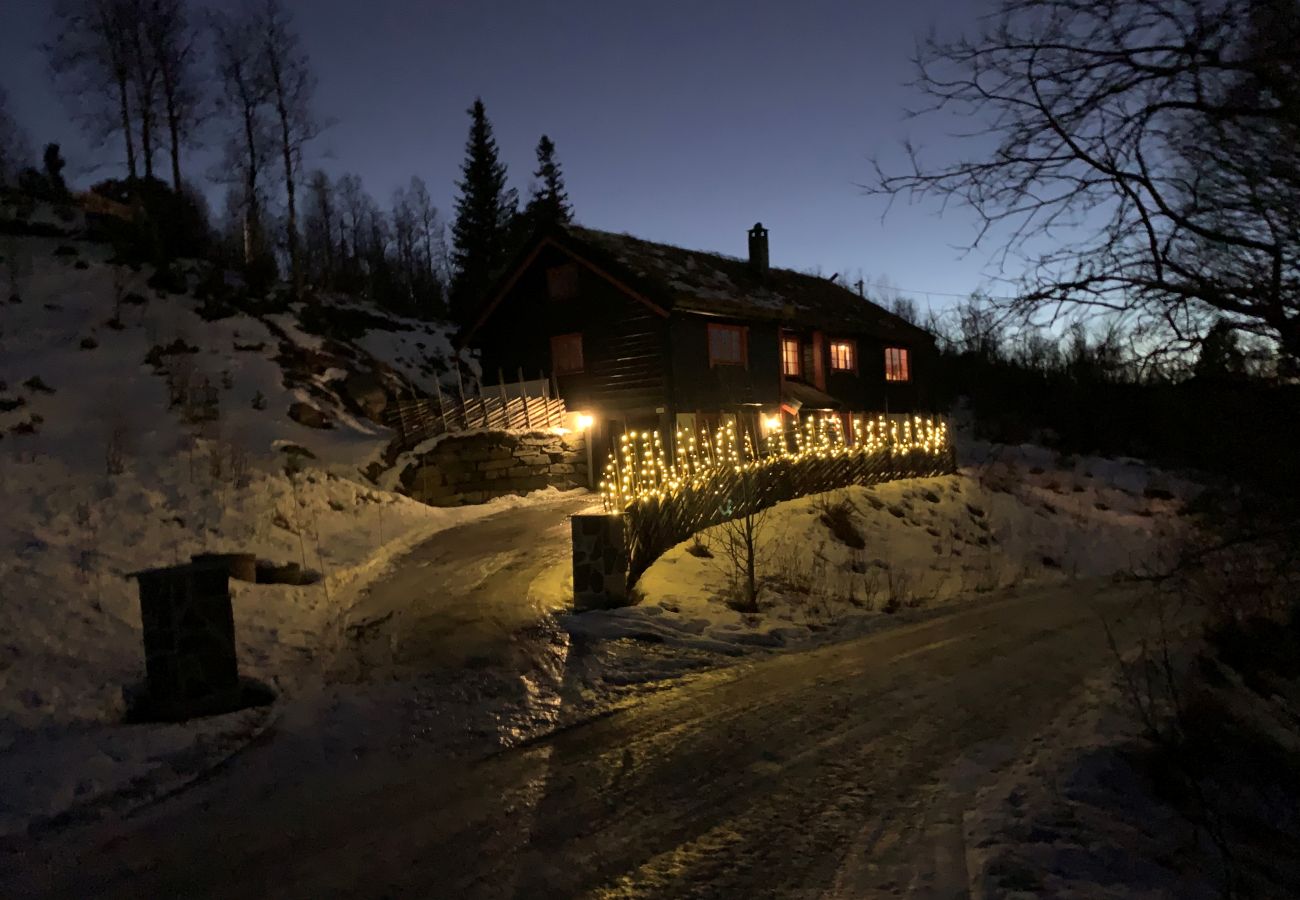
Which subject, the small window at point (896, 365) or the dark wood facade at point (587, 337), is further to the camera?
the small window at point (896, 365)

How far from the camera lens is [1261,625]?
34.1 ft

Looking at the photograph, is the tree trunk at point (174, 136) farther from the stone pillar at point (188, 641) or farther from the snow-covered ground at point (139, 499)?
the stone pillar at point (188, 641)

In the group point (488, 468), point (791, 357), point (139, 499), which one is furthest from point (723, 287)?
point (139, 499)

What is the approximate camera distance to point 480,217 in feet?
158

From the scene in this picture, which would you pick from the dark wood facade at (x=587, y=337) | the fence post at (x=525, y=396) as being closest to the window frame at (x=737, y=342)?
the dark wood facade at (x=587, y=337)

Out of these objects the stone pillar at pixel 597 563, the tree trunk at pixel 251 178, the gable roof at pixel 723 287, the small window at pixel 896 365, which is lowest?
the stone pillar at pixel 597 563

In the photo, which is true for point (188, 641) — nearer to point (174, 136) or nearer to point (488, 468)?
point (488, 468)

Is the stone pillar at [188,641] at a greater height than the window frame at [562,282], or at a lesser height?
lesser

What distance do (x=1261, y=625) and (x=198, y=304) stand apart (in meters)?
28.5

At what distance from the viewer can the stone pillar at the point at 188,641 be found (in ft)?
22.6

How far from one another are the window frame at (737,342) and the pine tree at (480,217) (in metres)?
25.3

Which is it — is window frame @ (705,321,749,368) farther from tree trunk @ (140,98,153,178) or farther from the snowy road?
tree trunk @ (140,98,153,178)

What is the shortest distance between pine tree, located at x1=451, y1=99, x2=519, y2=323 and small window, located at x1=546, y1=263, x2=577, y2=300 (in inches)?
847

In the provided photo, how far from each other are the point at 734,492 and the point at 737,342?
9.64 meters
